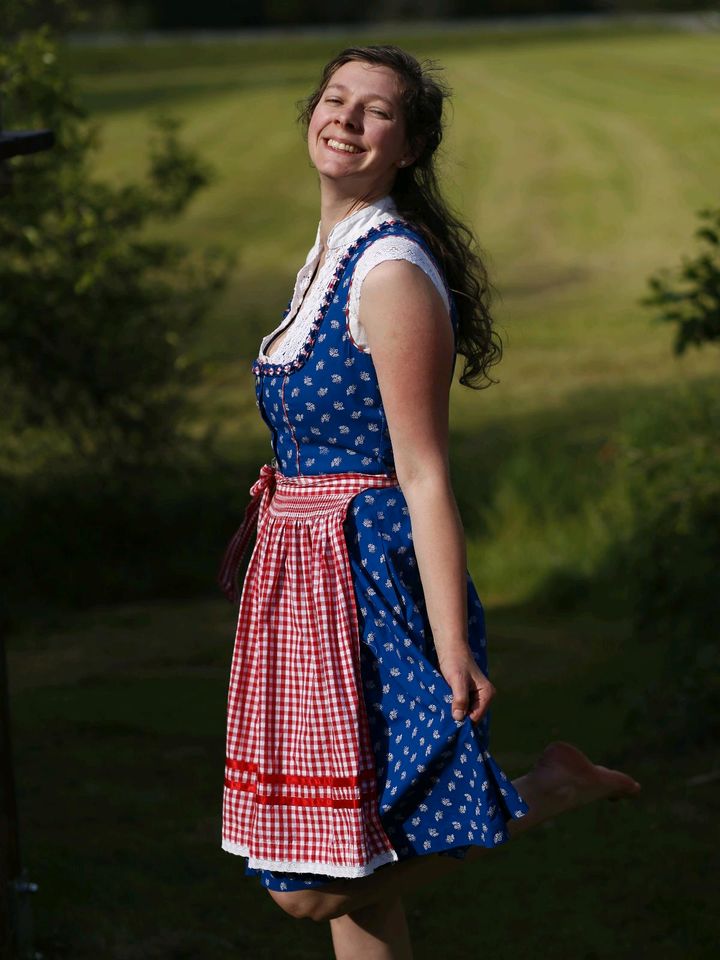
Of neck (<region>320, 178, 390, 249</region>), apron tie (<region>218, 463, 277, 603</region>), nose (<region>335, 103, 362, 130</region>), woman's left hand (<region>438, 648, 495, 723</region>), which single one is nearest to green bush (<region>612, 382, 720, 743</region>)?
apron tie (<region>218, 463, 277, 603</region>)

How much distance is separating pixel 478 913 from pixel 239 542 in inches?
54.2

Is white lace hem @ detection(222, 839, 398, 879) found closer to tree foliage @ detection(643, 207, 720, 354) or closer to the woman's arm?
the woman's arm

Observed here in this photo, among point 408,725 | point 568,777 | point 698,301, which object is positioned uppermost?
point 698,301

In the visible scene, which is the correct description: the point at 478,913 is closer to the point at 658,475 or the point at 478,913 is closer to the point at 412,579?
the point at 412,579

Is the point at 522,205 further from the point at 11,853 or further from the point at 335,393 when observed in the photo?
the point at 335,393

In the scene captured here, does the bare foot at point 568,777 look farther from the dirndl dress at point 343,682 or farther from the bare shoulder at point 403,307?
the bare shoulder at point 403,307

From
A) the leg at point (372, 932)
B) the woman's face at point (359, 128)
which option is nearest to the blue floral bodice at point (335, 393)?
the woman's face at point (359, 128)

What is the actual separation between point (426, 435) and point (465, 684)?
40 centimetres

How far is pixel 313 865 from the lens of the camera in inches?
102

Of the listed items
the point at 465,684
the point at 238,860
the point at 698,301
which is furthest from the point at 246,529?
the point at 698,301

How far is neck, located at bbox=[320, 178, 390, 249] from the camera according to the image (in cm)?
270

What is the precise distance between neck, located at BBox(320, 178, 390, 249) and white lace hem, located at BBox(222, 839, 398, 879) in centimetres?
103

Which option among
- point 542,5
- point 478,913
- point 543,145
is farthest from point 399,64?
point 542,5

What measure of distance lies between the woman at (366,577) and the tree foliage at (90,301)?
4290mm
